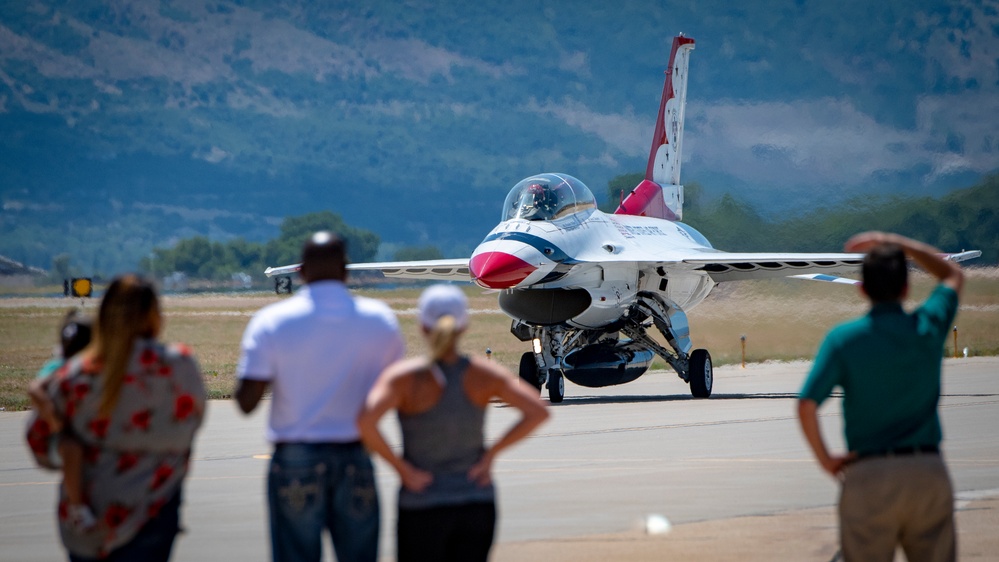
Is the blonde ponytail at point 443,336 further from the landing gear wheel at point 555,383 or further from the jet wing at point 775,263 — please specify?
the jet wing at point 775,263

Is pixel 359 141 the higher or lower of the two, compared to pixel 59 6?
lower

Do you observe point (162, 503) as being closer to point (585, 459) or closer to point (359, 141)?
point (585, 459)

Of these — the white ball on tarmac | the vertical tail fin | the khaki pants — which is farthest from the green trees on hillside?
the khaki pants

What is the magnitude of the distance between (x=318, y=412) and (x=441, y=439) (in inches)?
21.3

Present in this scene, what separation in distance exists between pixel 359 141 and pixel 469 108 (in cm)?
1595

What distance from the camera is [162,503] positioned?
5047mm

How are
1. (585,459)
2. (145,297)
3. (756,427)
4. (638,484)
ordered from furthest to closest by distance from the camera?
(756,427)
(585,459)
(638,484)
(145,297)

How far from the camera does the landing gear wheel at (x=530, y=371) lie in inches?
847

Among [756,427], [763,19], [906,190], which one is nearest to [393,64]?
[763,19]

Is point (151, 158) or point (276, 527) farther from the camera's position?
point (151, 158)

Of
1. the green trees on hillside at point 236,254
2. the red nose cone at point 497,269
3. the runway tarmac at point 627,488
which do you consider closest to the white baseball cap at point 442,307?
the runway tarmac at point 627,488

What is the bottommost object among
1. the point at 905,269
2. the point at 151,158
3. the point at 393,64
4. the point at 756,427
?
the point at 756,427

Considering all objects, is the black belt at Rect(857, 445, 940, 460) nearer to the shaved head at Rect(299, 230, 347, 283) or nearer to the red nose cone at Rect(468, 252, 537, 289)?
the shaved head at Rect(299, 230, 347, 283)

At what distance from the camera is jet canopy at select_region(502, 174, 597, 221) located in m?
20.1
